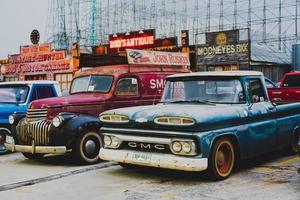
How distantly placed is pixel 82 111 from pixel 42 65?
76.9 feet

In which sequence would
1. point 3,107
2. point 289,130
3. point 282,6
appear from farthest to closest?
point 282,6, point 3,107, point 289,130

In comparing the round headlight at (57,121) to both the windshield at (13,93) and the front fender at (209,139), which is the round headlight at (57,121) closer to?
the windshield at (13,93)

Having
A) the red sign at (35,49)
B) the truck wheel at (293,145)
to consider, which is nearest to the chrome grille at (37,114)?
the truck wheel at (293,145)

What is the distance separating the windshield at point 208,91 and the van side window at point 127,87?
199cm

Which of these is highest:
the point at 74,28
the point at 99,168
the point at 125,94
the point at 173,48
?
the point at 74,28

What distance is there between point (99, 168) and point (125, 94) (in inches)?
83.9

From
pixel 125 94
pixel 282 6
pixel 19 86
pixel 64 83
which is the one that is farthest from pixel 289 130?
pixel 282 6

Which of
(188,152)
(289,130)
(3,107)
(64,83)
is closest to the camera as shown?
(188,152)

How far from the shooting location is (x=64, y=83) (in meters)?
31.2

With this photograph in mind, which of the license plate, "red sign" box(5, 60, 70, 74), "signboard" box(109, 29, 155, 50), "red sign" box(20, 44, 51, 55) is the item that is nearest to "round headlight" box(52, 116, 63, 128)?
the license plate

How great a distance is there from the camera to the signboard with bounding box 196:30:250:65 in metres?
29.9

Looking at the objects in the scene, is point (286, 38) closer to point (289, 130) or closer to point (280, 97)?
point (280, 97)

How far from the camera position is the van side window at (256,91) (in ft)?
27.6

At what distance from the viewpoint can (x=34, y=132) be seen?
9430mm
